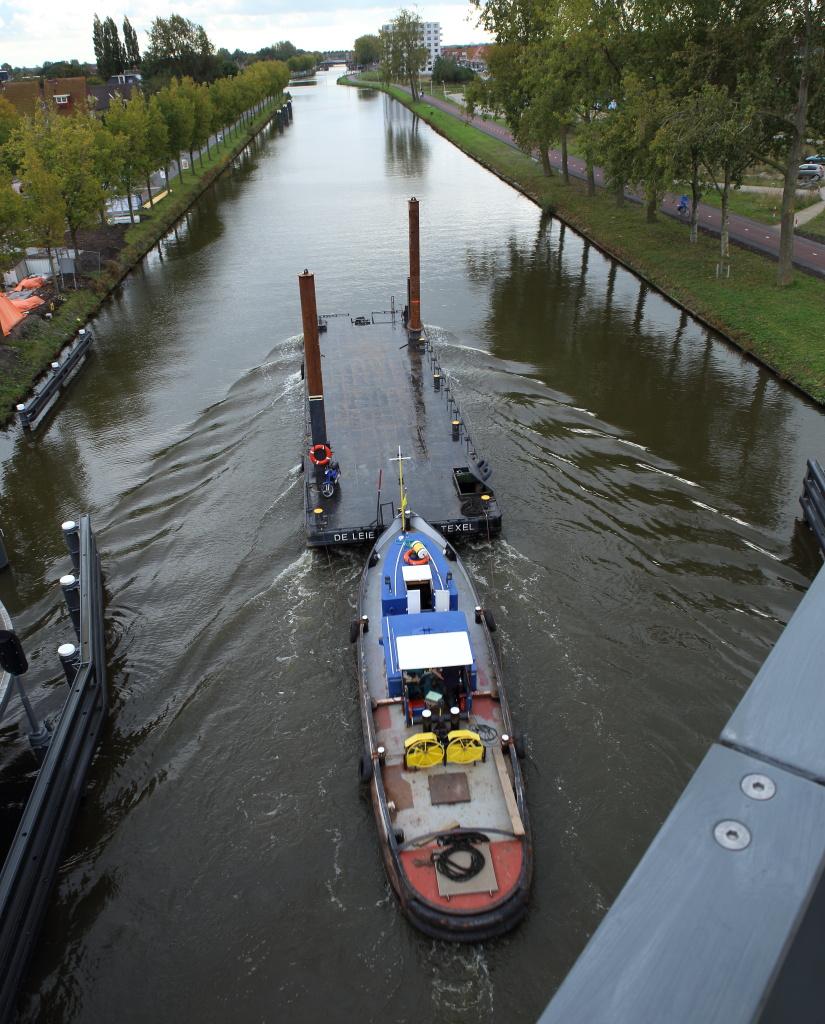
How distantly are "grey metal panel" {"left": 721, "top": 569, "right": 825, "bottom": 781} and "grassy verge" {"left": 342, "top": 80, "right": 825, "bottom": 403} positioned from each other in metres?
36.6

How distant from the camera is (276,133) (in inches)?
5458

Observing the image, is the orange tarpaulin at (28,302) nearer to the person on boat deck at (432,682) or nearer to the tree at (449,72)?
the person on boat deck at (432,682)

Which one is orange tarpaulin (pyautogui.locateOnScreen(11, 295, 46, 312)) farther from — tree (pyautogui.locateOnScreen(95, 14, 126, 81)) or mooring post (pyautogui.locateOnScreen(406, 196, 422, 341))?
tree (pyautogui.locateOnScreen(95, 14, 126, 81))

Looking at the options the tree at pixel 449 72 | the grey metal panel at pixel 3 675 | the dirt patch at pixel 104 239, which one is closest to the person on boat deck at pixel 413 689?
the grey metal panel at pixel 3 675

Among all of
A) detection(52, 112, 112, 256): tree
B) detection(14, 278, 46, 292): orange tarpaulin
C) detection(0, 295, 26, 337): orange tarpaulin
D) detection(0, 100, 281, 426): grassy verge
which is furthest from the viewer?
detection(52, 112, 112, 256): tree

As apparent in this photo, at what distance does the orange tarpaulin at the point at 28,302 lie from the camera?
4450 cm

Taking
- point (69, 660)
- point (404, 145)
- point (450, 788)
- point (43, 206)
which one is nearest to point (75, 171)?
point (43, 206)

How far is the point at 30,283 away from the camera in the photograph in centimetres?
4841

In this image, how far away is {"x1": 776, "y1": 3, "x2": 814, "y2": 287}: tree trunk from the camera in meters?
37.3

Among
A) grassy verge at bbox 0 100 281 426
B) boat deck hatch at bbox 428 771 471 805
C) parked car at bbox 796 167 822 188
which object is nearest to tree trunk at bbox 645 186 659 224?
parked car at bbox 796 167 822 188

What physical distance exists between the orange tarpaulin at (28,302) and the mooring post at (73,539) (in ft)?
84.9

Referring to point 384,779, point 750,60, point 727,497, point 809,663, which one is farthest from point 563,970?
point 750,60

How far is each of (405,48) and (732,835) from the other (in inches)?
7813

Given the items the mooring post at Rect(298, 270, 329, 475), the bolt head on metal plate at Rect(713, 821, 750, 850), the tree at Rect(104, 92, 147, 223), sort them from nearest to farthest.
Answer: the bolt head on metal plate at Rect(713, 821, 750, 850) < the mooring post at Rect(298, 270, 329, 475) < the tree at Rect(104, 92, 147, 223)
